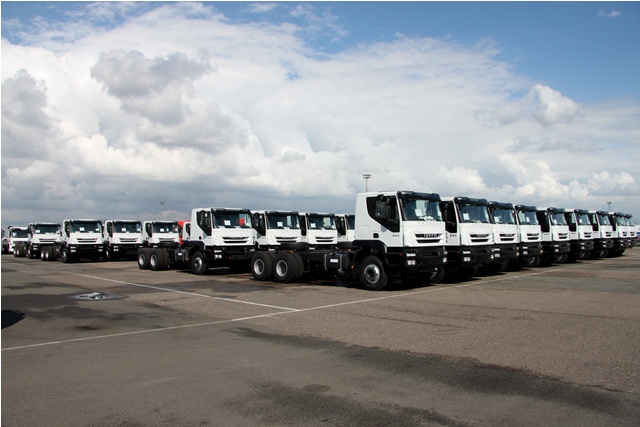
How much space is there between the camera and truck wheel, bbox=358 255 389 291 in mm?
15422

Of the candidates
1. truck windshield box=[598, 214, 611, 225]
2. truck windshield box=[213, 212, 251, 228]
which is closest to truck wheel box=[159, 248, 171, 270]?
truck windshield box=[213, 212, 251, 228]

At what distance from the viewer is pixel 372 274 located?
51.6ft

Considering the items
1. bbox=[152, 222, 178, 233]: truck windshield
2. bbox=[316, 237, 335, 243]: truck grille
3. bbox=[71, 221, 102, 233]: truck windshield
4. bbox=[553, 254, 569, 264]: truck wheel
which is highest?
bbox=[71, 221, 102, 233]: truck windshield

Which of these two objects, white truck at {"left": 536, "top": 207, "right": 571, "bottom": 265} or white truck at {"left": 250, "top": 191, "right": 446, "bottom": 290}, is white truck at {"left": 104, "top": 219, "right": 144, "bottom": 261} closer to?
white truck at {"left": 250, "top": 191, "right": 446, "bottom": 290}

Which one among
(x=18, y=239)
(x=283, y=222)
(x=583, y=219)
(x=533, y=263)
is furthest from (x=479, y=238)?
(x=18, y=239)

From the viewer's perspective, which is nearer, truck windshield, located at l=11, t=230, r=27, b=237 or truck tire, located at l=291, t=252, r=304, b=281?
truck tire, located at l=291, t=252, r=304, b=281

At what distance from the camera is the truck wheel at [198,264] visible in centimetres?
2150

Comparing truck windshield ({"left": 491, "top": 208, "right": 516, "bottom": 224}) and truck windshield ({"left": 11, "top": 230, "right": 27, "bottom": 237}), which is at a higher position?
truck windshield ({"left": 11, "top": 230, "right": 27, "bottom": 237})

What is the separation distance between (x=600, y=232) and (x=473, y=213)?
14769mm

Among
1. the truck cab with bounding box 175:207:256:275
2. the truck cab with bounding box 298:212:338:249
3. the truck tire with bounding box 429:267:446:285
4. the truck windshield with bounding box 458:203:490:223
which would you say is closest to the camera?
the truck windshield with bounding box 458:203:490:223

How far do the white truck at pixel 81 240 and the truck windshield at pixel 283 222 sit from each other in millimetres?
15697

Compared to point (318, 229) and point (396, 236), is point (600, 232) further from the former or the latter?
point (396, 236)

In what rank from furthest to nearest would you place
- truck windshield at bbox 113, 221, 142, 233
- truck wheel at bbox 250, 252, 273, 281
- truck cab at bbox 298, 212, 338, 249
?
truck windshield at bbox 113, 221, 142, 233 → truck cab at bbox 298, 212, 338, 249 → truck wheel at bbox 250, 252, 273, 281

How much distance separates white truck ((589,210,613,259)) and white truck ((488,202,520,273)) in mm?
10294
